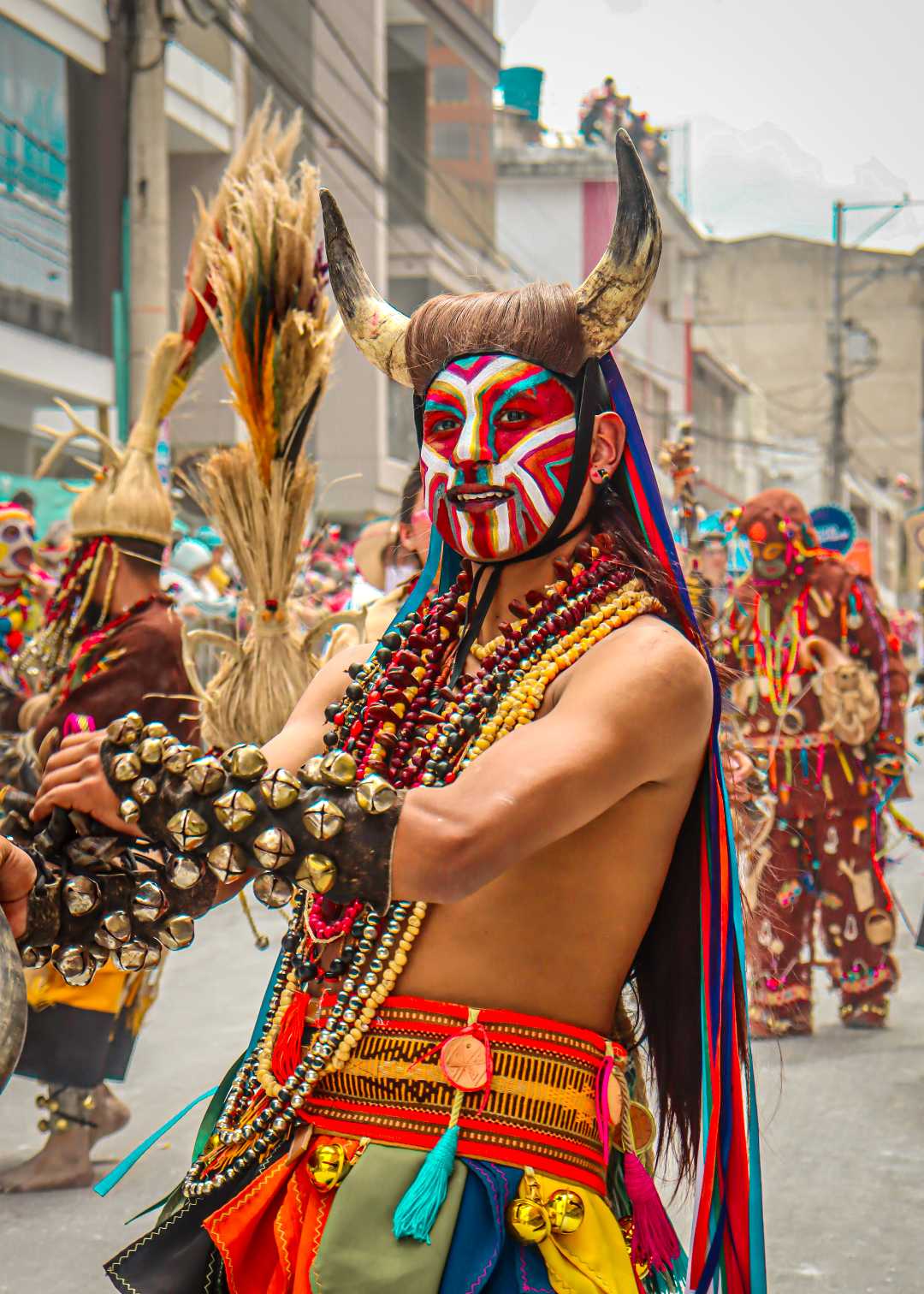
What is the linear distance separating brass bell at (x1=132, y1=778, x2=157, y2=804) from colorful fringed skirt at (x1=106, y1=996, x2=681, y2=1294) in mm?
565

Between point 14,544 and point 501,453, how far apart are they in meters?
7.02

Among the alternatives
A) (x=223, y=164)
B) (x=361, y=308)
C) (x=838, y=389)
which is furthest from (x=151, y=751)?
(x=838, y=389)

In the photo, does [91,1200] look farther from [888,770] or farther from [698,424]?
[698,424]

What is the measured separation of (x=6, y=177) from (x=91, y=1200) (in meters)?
10.9

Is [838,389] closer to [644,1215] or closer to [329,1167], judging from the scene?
[644,1215]

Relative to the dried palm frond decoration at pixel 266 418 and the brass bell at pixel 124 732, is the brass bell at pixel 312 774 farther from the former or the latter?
the dried palm frond decoration at pixel 266 418

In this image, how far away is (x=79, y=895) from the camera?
2.17 meters

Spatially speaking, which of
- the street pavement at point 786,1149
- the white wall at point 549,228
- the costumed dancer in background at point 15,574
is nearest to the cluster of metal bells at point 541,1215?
the street pavement at point 786,1149

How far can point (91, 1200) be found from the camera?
16.8ft

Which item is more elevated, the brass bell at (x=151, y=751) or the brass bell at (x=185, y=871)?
the brass bell at (x=151, y=751)

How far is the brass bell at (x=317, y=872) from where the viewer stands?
1.92m

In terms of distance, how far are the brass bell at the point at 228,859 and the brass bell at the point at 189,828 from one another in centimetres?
2

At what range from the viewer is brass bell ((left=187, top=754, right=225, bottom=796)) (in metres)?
1.90

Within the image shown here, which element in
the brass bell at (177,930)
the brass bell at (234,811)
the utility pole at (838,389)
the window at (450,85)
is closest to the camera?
the brass bell at (234,811)
